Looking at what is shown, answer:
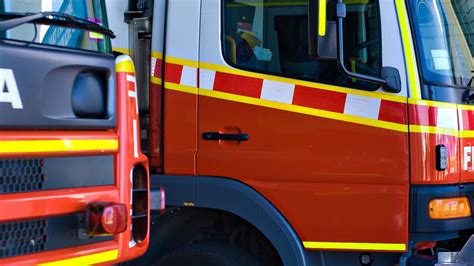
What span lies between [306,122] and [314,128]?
0.05m

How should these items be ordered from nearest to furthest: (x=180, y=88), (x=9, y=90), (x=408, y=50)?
(x=9, y=90)
(x=408, y=50)
(x=180, y=88)

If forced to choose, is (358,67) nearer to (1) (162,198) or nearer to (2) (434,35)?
(2) (434,35)

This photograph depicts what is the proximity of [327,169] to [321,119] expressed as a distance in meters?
→ 0.27

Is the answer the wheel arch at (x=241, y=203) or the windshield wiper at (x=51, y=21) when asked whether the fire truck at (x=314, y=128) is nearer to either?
the wheel arch at (x=241, y=203)

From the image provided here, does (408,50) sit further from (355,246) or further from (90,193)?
(90,193)

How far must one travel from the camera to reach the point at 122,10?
348 centimetres

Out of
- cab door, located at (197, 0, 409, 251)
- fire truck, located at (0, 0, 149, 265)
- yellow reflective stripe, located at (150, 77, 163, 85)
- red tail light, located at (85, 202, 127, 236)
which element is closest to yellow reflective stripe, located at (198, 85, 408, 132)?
cab door, located at (197, 0, 409, 251)

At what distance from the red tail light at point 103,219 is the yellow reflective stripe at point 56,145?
23 centimetres

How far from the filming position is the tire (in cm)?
328

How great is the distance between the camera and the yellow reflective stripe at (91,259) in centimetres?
221

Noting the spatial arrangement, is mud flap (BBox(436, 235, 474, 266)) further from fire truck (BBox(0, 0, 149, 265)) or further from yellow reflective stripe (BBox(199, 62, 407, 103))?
fire truck (BBox(0, 0, 149, 265))

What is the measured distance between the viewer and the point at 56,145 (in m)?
2.21

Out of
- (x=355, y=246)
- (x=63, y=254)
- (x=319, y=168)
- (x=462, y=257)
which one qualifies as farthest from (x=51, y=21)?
(x=462, y=257)

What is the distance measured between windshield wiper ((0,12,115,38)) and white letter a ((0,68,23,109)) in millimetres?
192
